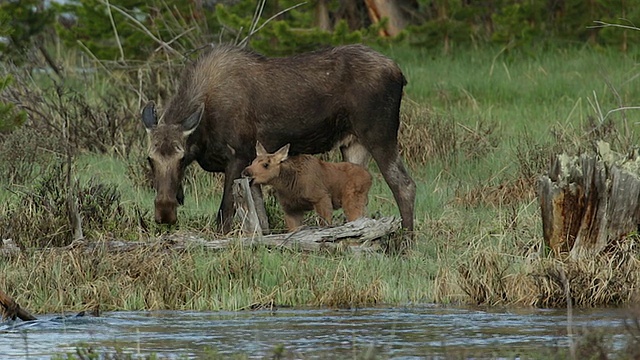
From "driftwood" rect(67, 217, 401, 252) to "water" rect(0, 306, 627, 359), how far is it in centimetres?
98

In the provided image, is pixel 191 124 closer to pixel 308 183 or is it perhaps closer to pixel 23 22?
pixel 308 183

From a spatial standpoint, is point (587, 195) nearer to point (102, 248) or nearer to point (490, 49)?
point (102, 248)

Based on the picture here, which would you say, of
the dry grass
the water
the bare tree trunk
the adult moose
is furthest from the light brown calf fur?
the bare tree trunk

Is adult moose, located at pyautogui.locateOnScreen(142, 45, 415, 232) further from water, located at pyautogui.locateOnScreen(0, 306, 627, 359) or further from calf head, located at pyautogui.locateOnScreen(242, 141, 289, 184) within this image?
water, located at pyautogui.locateOnScreen(0, 306, 627, 359)

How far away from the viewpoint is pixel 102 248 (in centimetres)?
1079

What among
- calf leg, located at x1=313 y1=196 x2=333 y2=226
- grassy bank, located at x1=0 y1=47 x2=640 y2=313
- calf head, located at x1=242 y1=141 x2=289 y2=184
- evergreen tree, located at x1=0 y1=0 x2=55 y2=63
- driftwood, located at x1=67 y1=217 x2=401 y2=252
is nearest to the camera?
grassy bank, located at x1=0 y1=47 x2=640 y2=313

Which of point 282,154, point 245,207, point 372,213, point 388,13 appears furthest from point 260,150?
point 388,13

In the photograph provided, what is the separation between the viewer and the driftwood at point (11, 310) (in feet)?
28.9

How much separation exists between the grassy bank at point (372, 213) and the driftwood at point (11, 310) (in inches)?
27.7

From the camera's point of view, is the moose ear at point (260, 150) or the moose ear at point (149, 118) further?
the moose ear at point (260, 150)

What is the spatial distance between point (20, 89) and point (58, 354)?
9.91 metres

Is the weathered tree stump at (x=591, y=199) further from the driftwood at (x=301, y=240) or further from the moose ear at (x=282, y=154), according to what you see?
the moose ear at (x=282, y=154)

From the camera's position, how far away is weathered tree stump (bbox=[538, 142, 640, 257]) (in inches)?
412

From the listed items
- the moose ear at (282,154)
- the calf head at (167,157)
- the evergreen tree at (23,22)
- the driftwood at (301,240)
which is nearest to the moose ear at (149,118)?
the calf head at (167,157)
